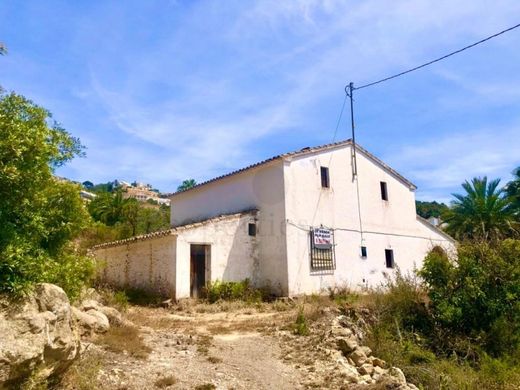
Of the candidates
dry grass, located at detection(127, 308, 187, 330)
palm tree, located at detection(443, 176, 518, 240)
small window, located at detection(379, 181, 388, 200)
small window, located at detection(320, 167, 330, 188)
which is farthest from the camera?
palm tree, located at detection(443, 176, 518, 240)

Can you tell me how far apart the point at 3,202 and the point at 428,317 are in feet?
33.8

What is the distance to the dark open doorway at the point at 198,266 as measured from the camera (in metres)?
15.9

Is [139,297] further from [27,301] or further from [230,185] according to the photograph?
[27,301]

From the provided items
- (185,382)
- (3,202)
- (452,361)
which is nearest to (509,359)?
(452,361)

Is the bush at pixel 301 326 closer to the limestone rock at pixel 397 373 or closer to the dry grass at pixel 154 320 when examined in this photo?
the limestone rock at pixel 397 373

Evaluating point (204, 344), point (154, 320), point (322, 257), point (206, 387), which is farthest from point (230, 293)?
point (206, 387)

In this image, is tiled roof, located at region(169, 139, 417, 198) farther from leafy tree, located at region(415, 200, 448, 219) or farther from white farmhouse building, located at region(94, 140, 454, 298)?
leafy tree, located at region(415, 200, 448, 219)

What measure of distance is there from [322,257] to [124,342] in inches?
417

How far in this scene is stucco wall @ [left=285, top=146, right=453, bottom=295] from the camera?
16938 mm

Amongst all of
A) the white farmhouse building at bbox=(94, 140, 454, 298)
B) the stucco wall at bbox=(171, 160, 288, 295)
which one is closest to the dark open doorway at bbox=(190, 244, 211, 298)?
the white farmhouse building at bbox=(94, 140, 454, 298)

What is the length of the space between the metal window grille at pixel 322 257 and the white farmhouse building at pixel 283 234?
0.04m

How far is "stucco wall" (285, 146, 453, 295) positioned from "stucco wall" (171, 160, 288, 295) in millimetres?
351

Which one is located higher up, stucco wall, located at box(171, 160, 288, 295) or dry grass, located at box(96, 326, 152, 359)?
stucco wall, located at box(171, 160, 288, 295)

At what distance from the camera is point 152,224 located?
3588 centimetres
